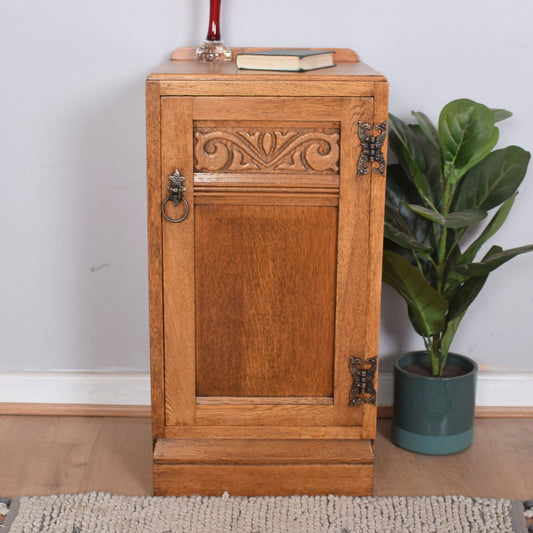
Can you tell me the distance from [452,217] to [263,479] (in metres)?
0.78

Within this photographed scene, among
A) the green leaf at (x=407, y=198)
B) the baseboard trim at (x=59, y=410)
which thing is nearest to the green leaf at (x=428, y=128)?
the green leaf at (x=407, y=198)

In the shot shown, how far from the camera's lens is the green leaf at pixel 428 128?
1984mm

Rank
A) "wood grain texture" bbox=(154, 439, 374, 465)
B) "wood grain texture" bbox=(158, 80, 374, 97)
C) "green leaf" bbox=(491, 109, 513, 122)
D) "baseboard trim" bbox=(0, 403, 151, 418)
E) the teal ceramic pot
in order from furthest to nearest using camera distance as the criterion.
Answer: "baseboard trim" bbox=(0, 403, 151, 418)
the teal ceramic pot
"green leaf" bbox=(491, 109, 513, 122)
"wood grain texture" bbox=(154, 439, 374, 465)
"wood grain texture" bbox=(158, 80, 374, 97)

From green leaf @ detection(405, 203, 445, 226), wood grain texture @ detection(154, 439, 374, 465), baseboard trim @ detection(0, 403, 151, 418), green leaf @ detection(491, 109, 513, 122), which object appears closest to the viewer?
green leaf @ detection(405, 203, 445, 226)

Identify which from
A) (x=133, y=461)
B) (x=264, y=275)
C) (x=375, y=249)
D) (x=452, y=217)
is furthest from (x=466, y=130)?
(x=133, y=461)

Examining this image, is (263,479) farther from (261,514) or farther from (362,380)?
(362,380)

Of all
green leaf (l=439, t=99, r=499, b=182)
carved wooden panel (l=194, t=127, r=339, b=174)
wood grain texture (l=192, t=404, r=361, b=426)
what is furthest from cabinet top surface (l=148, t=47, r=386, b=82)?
wood grain texture (l=192, t=404, r=361, b=426)

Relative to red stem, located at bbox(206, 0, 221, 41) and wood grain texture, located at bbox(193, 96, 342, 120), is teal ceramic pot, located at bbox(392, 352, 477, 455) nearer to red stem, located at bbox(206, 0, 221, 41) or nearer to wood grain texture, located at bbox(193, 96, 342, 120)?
wood grain texture, located at bbox(193, 96, 342, 120)

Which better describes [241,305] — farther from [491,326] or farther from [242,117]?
[491,326]

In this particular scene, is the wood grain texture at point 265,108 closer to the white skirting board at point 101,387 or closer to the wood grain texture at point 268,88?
the wood grain texture at point 268,88

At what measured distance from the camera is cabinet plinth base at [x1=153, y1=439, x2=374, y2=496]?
1.90 meters

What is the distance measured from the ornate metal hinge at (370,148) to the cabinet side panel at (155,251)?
1.46 ft

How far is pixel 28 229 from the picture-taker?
2.26 meters

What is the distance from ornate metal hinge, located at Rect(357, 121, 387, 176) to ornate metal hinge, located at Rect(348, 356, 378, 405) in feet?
1.48
